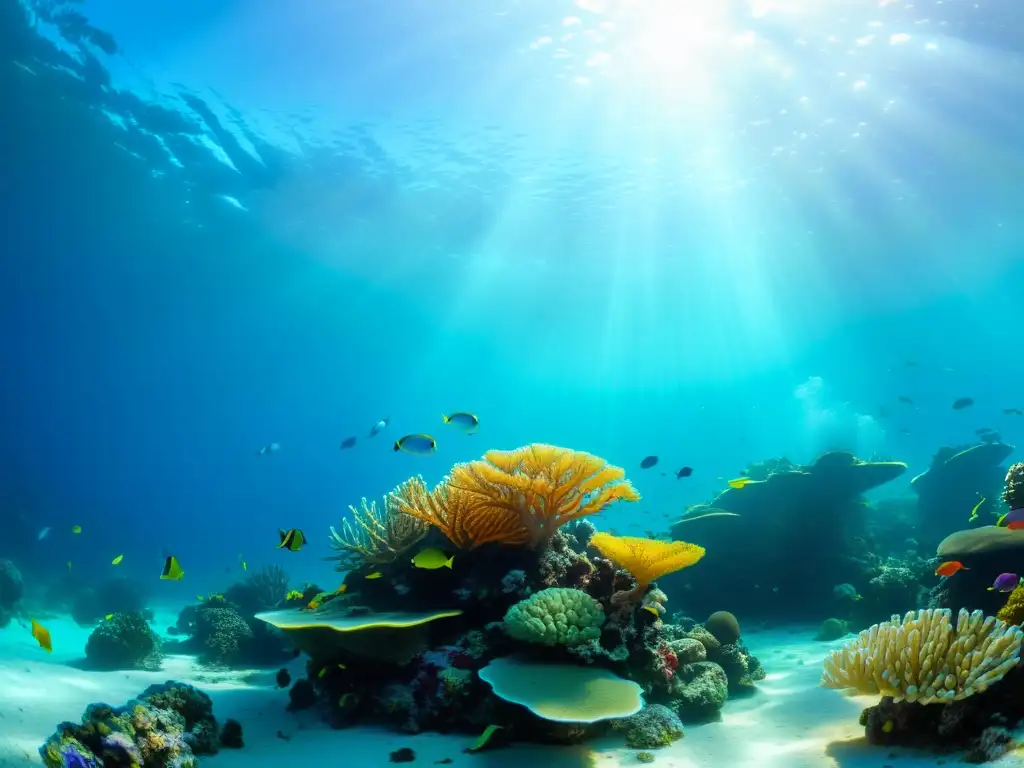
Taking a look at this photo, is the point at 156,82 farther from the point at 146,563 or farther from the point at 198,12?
the point at 146,563

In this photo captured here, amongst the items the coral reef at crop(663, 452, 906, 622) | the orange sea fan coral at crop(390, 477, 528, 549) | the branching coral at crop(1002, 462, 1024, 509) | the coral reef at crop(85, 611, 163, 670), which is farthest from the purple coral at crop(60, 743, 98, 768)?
the coral reef at crop(663, 452, 906, 622)

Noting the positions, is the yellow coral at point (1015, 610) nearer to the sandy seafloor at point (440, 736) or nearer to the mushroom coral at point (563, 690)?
the sandy seafloor at point (440, 736)

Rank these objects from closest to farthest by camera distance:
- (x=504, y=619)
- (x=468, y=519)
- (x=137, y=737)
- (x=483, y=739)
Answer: (x=137, y=737), (x=483, y=739), (x=504, y=619), (x=468, y=519)

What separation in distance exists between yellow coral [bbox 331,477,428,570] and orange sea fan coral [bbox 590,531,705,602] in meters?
2.23

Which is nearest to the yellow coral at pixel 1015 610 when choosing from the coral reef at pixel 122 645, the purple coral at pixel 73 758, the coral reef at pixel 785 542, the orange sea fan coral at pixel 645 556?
the orange sea fan coral at pixel 645 556

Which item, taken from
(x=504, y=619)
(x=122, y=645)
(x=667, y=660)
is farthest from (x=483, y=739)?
(x=122, y=645)

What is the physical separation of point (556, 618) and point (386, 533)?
2538mm

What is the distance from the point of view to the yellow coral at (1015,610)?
4934 millimetres

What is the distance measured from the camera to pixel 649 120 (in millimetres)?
22828

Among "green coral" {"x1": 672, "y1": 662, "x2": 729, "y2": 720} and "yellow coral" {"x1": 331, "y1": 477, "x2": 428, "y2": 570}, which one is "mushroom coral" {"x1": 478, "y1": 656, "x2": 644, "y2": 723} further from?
"yellow coral" {"x1": 331, "y1": 477, "x2": 428, "y2": 570}

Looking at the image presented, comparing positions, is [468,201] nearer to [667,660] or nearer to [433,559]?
[433,559]

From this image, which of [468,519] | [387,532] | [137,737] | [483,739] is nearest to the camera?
[137,737]

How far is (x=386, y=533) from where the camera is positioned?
22.0 feet

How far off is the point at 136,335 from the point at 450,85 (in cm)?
3775
